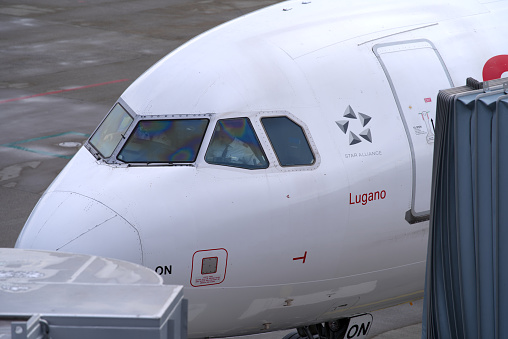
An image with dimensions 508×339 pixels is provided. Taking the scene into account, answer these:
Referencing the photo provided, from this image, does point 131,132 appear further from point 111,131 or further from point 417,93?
point 417,93

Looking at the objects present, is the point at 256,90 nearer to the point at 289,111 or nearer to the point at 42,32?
the point at 289,111

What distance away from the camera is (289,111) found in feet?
28.5

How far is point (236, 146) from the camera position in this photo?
28.1 feet

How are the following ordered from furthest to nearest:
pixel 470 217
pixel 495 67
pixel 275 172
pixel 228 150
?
pixel 495 67 → pixel 228 150 → pixel 275 172 → pixel 470 217

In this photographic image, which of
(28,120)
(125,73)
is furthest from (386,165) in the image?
(125,73)

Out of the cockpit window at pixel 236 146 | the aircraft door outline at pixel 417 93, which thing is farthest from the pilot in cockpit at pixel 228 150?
the aircraft door outline at pixel 417 93

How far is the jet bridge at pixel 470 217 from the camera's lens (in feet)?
22.5

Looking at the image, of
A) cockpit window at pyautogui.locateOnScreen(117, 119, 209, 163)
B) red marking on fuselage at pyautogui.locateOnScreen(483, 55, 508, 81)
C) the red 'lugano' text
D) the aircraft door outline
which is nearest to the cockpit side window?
the red 'lugano' text

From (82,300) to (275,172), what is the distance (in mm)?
3441

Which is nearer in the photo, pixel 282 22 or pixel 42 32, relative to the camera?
pixel 282 22

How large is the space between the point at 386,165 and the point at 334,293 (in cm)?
152

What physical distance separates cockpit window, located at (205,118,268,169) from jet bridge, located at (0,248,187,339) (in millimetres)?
2487

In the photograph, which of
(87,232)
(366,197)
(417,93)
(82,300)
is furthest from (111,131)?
(82,300)

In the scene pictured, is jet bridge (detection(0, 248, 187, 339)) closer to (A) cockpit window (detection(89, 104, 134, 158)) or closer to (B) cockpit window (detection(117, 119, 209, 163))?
(B) cockpit window (detection(117, 119, 209, 163))
